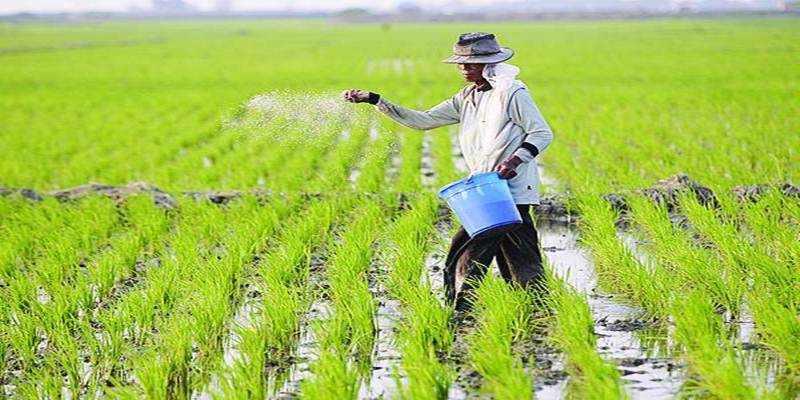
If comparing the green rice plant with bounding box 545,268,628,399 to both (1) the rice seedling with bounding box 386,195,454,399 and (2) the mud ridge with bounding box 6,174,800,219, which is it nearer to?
(1) the rice seedling with bounding box 386,195,454,399

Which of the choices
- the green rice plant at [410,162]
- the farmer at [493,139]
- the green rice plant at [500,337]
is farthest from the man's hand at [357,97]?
the green rice plant at [410,162]

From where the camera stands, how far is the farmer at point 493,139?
3.40 meters

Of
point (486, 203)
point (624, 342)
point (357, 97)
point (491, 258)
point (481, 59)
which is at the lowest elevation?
point (624, 342)

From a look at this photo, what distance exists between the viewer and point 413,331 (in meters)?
3.20

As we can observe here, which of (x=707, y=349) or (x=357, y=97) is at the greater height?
(x=357, y=97)

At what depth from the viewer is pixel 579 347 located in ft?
9.66

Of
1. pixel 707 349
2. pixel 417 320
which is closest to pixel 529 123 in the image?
pixel 417 320

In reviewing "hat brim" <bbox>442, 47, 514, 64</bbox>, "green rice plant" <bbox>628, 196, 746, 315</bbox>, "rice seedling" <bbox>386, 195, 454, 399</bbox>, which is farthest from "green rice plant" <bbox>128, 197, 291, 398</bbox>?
"green rice plant" <bbox>628, 196, 746, 315</bbox>

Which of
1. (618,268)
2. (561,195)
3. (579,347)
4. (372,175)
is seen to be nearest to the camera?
(579,347)

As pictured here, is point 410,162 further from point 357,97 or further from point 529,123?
point 529,123

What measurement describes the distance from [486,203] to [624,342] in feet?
2.08

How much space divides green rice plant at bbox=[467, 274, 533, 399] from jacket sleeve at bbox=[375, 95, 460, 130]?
61 cm

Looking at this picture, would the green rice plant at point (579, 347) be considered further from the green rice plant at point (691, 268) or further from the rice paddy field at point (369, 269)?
the green rice plant at point (691, 268)

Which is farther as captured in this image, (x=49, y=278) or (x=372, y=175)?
(x=372, y=175)
